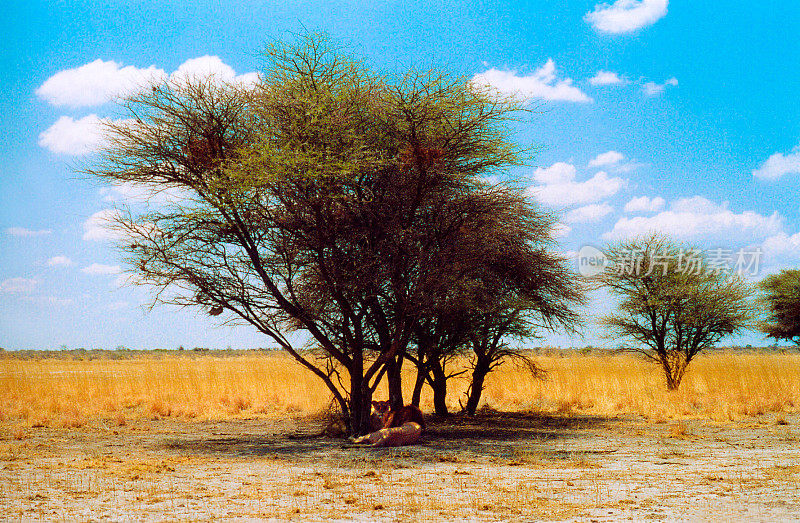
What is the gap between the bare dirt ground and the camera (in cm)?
716

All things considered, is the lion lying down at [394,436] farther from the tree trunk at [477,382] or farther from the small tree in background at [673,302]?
the small tree in background at [673,302]

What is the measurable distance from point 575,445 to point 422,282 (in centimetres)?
422

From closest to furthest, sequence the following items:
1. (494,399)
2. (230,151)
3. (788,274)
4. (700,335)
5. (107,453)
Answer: (107,453)
(230,151)
(494,399)
(700,335)
(788,274)

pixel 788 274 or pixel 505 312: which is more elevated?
pixel 788 274

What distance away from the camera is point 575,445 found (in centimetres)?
1288

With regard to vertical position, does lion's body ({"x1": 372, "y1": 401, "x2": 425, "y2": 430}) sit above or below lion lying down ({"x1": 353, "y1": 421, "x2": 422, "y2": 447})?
above

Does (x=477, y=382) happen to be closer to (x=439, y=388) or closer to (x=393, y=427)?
(x=439, y=388)

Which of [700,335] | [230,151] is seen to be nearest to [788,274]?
[700,335]

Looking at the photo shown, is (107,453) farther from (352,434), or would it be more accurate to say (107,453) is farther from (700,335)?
(700,335)

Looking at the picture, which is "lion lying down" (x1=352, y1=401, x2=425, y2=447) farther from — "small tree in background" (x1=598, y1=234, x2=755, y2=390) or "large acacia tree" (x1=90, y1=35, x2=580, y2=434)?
"small tree in background" (x1=598, y1=234, x2=755, y2=390)

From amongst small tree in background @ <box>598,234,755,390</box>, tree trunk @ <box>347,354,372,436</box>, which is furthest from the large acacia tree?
small tree in background @ <box>598,234,755,390</box>

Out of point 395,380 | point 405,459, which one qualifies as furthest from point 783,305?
point 405,459

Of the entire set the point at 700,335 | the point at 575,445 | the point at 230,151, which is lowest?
the point at 575,445

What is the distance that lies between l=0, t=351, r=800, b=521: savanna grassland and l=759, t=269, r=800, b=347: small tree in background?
22.7 meters
